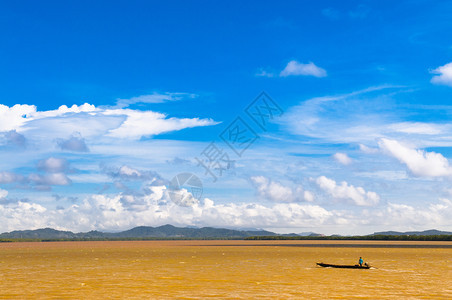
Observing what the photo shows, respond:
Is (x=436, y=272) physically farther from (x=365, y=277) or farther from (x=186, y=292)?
(x=186, y=292)

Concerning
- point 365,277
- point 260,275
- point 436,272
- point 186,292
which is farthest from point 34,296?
point 436,272

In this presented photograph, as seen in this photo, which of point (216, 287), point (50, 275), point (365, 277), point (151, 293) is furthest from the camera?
point (50, 275)

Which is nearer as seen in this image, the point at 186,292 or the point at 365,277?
the point at 186,292

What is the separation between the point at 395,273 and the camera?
5372cm

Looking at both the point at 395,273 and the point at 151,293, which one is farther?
the point at 395,273

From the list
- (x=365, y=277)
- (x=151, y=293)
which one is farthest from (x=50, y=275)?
(x=365, y=277)

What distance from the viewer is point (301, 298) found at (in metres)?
35.5

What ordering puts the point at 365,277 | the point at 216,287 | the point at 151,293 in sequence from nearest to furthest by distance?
the point at 151,293
the point at 216,287
the point at 365,277

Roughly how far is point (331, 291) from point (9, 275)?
37.8 metres

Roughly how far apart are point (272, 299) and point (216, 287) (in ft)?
25.7

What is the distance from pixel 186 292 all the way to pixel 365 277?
21.6 metres

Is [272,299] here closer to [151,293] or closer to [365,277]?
[151,293]

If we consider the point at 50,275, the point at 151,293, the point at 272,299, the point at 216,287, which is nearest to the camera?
the point at 272,299

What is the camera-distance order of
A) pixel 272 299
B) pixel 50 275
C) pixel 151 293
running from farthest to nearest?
pixel 50 275, pixel 151 293, pixel 272 299
